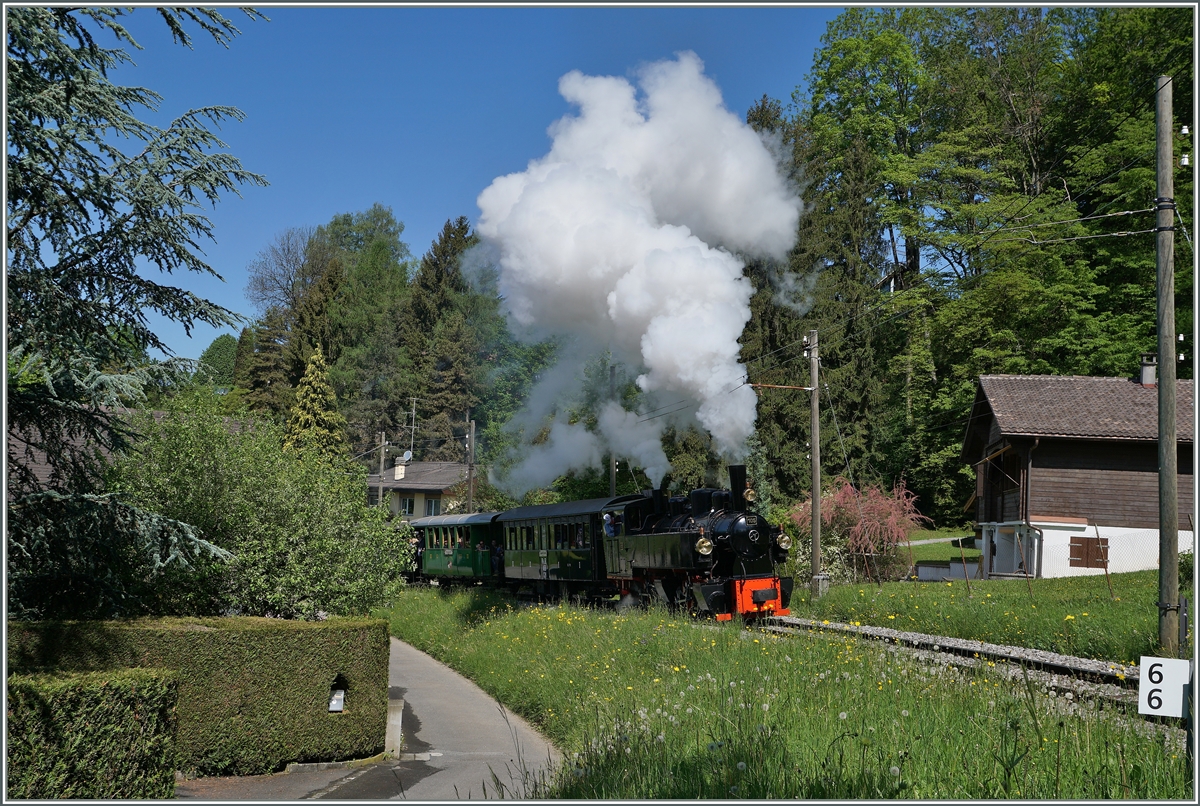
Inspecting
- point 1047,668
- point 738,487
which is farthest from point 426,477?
point 1047,668

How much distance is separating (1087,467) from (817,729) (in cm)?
2494

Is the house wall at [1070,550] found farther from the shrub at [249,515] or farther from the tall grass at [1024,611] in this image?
the shrub at [249,515]

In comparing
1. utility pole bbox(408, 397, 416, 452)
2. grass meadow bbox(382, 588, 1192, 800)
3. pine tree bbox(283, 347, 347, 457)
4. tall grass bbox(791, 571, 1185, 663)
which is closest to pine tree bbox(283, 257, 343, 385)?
pine tree bbox(283, 347, 347, 457)

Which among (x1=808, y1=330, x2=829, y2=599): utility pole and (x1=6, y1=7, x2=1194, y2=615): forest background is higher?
(x1=6, y1=7, x2=1194, y2=615): forest background

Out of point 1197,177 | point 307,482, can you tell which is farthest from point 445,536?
point 1197,177

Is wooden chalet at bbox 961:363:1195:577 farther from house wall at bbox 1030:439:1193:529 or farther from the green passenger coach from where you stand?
the green passenger coach

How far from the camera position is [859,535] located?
1125 inches

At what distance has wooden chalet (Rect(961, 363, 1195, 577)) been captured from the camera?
28781 millimetres

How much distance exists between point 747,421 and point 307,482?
29.4ft

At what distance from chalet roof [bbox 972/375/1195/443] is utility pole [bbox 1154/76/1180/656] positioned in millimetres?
16634

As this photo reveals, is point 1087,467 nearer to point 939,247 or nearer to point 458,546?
point 939,247

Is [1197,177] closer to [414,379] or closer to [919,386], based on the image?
[919,386]

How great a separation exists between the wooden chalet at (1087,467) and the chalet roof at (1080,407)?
0.03 meters

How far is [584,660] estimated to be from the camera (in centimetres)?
1456
